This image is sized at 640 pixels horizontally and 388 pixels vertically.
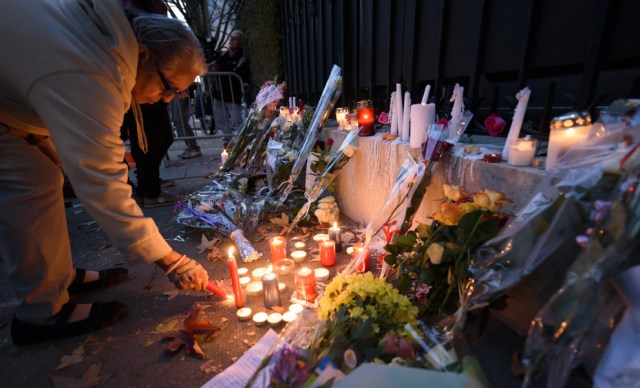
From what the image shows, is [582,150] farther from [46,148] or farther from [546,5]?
[46,148]

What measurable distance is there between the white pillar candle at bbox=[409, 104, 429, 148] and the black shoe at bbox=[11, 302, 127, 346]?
2222 mm

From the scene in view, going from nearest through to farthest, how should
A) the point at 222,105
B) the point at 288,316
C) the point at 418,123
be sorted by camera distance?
the point at 288,316, the point at 418,123, the point at 222,105

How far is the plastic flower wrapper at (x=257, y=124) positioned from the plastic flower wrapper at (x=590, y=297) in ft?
12.0

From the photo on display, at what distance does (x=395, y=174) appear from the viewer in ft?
8.11

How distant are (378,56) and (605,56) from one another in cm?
205

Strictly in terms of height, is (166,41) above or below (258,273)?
above

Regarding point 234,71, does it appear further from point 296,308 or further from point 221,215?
point 296,308

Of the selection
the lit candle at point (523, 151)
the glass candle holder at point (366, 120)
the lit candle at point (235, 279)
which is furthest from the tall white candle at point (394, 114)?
the lit candle at point (235, 279)

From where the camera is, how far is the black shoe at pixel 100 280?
231cm

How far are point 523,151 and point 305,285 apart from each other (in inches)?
55.8

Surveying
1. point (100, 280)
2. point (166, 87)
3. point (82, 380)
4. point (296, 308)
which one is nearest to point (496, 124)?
point (296, 308)

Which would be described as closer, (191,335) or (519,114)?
(519,114)

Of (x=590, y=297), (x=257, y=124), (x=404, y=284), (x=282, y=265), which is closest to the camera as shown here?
(x=590, y=297)

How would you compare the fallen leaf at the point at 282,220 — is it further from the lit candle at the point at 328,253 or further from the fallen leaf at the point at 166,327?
the fallen leaf at the point at 166,327
